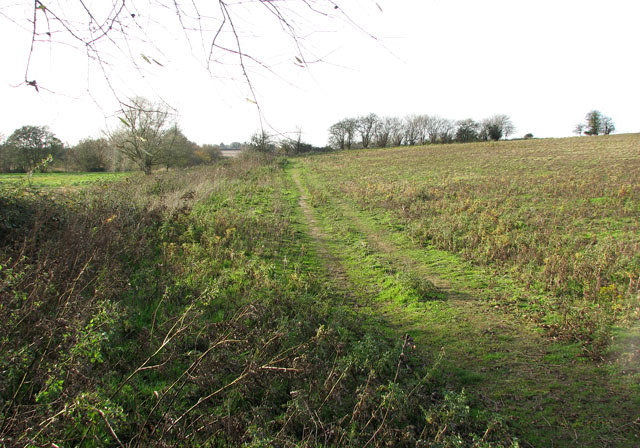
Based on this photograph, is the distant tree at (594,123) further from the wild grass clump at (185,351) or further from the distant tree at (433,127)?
the wild grass clump at (185,351)

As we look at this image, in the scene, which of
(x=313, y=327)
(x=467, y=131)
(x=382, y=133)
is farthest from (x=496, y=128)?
(x=313, y=327)

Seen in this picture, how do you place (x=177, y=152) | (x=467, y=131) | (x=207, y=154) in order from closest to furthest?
1. (x=177, y=152)
2. (x=207, y=154)
3. (x=467, y=131)

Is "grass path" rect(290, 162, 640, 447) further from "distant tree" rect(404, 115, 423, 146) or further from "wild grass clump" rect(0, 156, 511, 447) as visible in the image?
"distant tree" rect(404, 115, 423, 146)

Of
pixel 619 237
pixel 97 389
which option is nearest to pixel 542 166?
pixel 619 237

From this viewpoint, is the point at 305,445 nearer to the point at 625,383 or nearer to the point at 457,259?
the point at 625,383

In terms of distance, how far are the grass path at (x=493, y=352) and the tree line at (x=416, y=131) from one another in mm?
59170

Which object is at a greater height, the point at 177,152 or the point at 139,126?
the point at 177,152

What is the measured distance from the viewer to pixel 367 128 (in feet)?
226

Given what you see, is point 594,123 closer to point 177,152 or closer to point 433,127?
point 433,127

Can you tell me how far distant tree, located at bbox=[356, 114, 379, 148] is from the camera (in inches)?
2657

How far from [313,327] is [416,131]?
243 feet

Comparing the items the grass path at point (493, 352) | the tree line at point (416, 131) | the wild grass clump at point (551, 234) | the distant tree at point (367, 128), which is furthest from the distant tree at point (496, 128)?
the grass path at point (493, 352)

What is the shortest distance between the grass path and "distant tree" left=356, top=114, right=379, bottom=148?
6369 centimetres

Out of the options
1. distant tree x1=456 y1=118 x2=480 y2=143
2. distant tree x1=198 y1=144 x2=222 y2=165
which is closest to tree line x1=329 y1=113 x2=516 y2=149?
distant tree x1=456 y1=118 x2=480 y2=143
